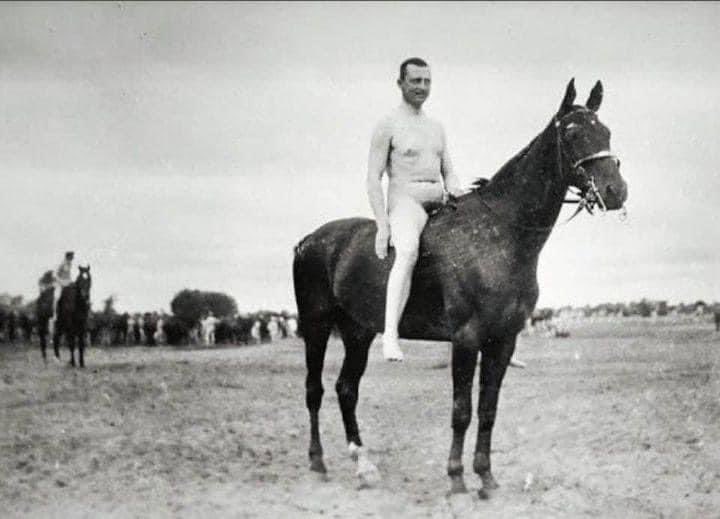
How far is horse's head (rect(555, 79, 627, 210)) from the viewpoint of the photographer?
571 cm

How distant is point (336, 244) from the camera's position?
761 cm

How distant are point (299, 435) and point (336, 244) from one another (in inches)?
117

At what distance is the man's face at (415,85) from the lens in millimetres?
6379

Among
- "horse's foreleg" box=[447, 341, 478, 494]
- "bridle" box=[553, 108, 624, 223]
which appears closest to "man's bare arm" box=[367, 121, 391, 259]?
"horse's foreleg" box=[447, 341, 478, 494]

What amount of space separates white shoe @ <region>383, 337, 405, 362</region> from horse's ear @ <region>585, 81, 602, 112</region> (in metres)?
2.30

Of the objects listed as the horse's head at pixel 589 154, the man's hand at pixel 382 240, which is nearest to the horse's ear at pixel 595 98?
the horse's head at pixel 589 154

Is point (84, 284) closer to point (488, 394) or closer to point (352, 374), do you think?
point (352, 374)

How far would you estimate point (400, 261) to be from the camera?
648 cm

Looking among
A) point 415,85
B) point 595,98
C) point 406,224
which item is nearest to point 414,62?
point 415,85

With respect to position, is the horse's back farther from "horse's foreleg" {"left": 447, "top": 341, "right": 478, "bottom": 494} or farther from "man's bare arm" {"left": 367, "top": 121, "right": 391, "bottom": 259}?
"horse's foreleg" {"left": 447, "top": 341, "right": 478, "bottom": 494}

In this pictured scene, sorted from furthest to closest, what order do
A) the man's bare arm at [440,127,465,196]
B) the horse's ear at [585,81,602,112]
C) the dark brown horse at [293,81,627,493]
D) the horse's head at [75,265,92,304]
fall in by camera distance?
the horse's head at [75,265,92,304]
the man's bare arm at [440,127,465,196]
the horse's ear at [585,81,602,112]
the dark brown horse at [293,81,627,493]

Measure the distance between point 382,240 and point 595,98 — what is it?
1980 millimetres

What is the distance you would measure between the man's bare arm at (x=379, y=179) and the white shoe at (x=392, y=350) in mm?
750

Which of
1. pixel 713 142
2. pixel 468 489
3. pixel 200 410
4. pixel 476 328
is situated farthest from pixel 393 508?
pixel 200 410
